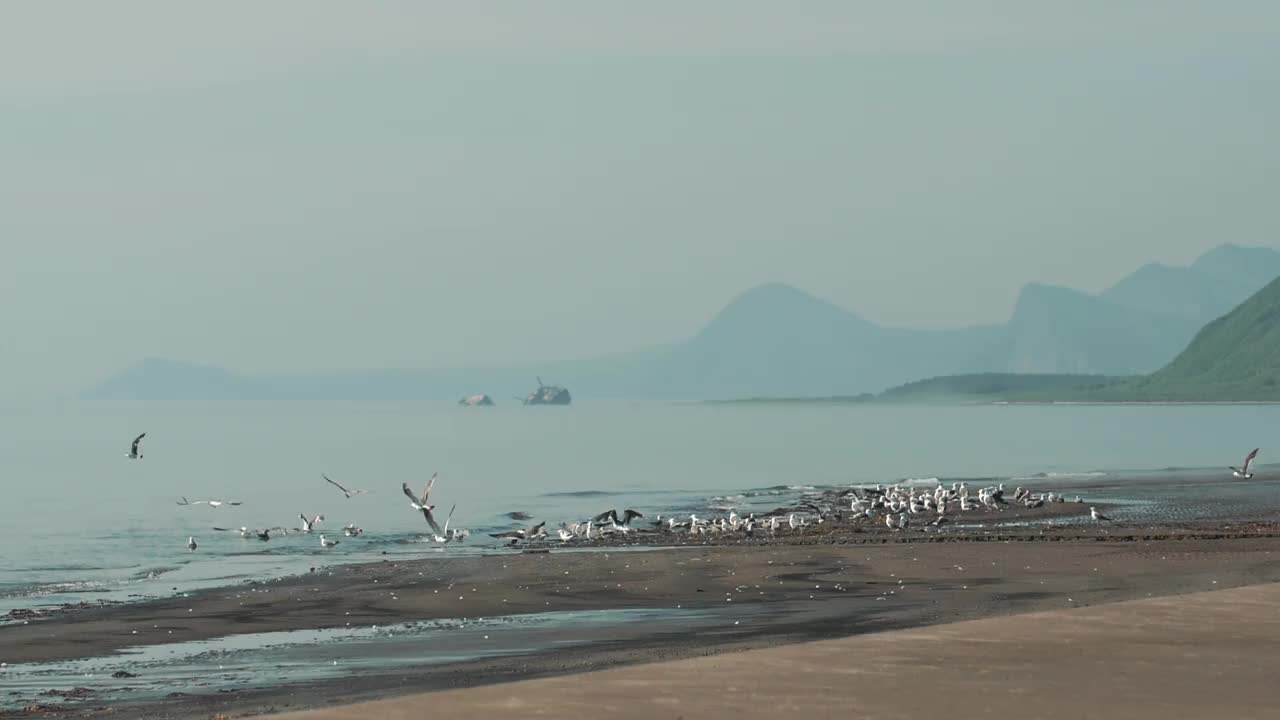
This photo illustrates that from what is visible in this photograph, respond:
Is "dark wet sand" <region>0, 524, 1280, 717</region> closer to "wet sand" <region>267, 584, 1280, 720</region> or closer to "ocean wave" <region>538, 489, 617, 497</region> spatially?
"wet sand" <region>267, 584, 1280, 720</region>

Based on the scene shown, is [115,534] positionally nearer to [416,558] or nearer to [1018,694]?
[416,558]

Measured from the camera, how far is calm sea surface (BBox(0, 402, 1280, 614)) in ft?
151

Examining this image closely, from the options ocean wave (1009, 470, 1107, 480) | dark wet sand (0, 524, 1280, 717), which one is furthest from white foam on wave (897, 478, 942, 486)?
dark wet sand (0, 524, 1280, 717)

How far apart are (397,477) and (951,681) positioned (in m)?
88.4

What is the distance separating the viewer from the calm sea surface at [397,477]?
45875mm

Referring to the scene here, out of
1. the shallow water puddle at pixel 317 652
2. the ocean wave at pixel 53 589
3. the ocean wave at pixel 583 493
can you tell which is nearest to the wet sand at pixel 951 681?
the shallow water puddle at pixel 317 652

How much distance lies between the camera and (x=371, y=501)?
76000 millimetres

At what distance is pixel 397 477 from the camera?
102 meters

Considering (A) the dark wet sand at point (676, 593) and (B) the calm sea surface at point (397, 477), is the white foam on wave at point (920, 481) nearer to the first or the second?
(B) the calm sea surface at point (397, 477)

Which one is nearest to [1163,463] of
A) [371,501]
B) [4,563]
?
[371,501]

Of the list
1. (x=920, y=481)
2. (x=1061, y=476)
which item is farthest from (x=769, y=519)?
(x=1061, y=476)

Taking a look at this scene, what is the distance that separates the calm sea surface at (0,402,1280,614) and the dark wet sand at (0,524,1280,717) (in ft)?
16.4

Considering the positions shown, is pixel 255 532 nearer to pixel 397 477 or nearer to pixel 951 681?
pixel 951 681

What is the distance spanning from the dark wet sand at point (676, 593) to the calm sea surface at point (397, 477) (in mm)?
5011
